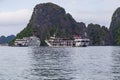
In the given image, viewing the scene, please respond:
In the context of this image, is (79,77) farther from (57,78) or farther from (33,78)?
(33,78)

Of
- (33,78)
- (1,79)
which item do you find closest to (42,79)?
(33,78)

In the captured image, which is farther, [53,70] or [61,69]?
[61,69]

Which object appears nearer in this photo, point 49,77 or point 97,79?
point 97,79

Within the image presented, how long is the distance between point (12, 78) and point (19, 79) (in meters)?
1.45

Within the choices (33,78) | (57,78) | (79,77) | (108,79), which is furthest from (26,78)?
(108,79)

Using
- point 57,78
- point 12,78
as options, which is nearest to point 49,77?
point 57,78

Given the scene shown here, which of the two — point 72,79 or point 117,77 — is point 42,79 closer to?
point 72,79

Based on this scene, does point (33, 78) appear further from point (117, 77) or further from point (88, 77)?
point (117, 77)

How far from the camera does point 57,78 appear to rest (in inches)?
2002

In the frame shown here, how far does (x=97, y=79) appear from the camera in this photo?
49.1 meters

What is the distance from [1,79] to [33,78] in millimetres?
4382

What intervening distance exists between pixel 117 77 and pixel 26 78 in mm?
12341

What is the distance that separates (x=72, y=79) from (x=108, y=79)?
15.5 ft

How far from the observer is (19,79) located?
49.7m
